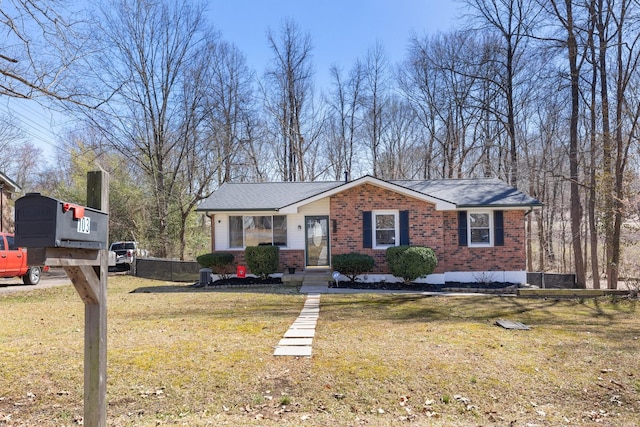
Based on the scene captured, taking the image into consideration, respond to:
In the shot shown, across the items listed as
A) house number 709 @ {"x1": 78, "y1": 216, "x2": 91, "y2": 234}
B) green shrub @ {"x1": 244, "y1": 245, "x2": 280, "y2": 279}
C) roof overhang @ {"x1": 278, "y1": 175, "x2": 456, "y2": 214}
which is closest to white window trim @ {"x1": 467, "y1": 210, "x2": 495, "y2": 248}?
roof overhang @ {"x1": 278, "y1": 175, "x2": 456, "y2": 214}

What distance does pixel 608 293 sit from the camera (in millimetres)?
12656

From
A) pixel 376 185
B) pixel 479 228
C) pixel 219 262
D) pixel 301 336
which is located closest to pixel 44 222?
pixel 301 336

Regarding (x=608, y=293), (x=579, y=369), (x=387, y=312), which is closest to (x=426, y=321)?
(x=387, y=312)

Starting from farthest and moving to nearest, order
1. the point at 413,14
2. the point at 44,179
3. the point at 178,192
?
1. the point at 44,179
2. the point at 178,192
3. the point at 413,14

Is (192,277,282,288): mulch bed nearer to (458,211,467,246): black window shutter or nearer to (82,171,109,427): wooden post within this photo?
(458,211,467,246): black window shutter

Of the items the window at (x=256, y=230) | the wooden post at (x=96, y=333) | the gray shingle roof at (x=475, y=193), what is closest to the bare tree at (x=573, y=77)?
the gray shingle roof at (x=475, y=193)

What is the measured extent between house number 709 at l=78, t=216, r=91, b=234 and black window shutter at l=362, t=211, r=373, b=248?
517 inches

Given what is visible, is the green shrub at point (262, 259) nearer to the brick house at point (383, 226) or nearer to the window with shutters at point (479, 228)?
the brick house at point (383, 226)

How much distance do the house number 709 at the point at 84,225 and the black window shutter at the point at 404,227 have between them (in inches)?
533

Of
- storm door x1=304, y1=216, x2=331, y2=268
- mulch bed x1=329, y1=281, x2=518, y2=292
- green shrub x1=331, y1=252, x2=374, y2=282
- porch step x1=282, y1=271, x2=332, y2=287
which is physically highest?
storm door x1=304, y1=216, x2=331, y2=268

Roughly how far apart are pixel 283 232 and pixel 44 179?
28.2 m

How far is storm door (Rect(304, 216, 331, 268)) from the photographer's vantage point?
16297 mm

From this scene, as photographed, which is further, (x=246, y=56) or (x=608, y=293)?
(x=246, y=56)

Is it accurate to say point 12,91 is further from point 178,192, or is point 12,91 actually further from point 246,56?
point 246,56
